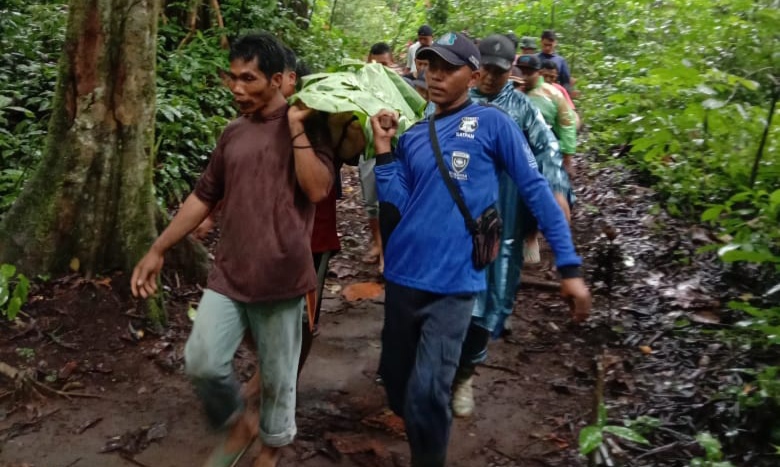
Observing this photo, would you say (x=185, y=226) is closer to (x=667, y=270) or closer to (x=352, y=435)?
(x=352, y=435)

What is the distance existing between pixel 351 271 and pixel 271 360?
3.70 metres

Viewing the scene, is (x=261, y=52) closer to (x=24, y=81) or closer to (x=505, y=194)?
(x=505, y=194)

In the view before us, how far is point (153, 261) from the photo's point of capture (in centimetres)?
327

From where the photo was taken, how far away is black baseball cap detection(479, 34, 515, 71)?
445 cm

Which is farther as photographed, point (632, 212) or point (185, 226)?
point (632, 212)

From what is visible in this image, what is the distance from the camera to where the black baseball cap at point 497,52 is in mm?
4445

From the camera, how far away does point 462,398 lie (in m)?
4.29

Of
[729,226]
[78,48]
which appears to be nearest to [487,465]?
[729,226]

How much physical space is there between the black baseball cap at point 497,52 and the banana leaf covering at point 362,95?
3.22 feet

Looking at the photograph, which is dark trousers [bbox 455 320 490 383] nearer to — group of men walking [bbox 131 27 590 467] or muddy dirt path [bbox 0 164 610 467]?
muddy dirt path [bbox 0 164 610 467]

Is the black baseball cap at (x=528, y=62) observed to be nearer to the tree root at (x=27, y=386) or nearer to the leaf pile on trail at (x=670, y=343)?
the leaf pile on trail at (x=670, y=343)

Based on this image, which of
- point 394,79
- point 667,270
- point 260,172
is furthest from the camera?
point 667,270

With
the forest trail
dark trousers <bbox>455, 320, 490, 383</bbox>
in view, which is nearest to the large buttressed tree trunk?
the forest trail

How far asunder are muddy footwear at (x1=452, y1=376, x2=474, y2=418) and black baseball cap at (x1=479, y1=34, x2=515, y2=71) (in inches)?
79.7
